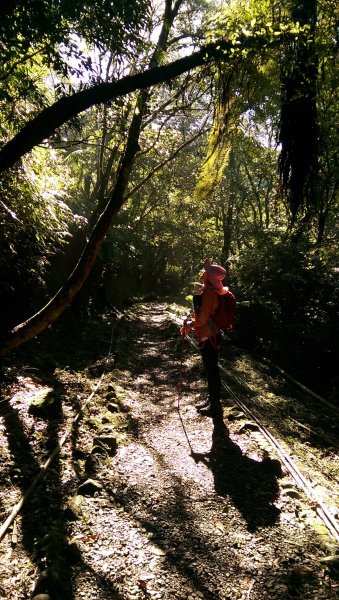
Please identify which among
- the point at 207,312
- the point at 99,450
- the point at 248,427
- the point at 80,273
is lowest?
the point at 99,450

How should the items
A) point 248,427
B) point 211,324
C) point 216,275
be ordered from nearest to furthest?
point 248,427 < point 216,275 < point 211,324

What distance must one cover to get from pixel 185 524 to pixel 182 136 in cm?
1658

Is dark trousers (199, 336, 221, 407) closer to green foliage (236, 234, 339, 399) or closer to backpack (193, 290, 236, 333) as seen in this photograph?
backpack (193, 290, 236, 333)

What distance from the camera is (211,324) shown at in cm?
605

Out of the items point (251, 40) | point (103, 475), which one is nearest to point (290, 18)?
point (251, 40)

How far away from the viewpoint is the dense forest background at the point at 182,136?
4152mm

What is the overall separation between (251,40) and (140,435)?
493 centimetres

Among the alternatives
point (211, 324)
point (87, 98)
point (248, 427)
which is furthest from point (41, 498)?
point (87, 98)

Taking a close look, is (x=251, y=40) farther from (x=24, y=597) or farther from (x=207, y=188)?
(x=24, y=597)

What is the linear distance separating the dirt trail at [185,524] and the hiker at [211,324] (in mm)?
453

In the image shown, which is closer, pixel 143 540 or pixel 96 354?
pixel 143 540

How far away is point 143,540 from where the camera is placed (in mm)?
3445

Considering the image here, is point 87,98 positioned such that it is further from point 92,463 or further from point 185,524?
point 185,524

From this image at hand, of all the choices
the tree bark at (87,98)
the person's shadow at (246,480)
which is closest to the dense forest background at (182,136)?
the tree bark at (87,98)
